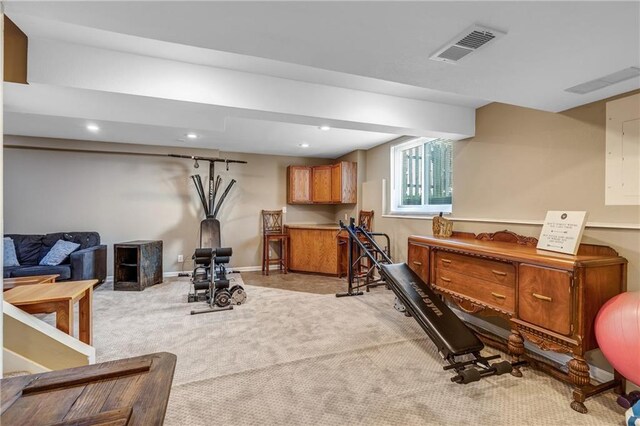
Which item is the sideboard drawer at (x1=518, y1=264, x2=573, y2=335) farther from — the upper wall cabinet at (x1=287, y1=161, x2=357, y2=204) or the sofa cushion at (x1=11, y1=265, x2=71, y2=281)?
the sofa cushion at (x1=11, y1=265, x2=71, y2=281)

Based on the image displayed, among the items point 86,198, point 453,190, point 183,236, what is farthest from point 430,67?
point 86,198

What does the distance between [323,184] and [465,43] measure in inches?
172

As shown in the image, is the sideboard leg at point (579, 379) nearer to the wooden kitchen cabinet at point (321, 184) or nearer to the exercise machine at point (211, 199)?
the wooden kitchen cabinet at point (321, 184)

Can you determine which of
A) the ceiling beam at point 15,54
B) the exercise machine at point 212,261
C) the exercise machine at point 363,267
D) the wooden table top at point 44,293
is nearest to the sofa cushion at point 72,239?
the exercise machine at point 212,261

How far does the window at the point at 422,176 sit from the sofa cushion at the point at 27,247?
210 inches

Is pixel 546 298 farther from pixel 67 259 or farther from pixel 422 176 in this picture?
pixel 67 259

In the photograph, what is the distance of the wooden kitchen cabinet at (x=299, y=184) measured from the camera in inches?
234

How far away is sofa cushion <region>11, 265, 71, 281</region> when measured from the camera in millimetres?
3611

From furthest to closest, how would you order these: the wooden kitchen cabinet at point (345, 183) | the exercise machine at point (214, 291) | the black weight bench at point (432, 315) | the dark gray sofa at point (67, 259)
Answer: the wooden kitchen cabinet at point (345, 183) → the dark gray sofa at point (67, 259) → the exercise machine at point (214, 291) → the black weight bench at point (432, 315)

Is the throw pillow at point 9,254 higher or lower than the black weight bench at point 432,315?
higher

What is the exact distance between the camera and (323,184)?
19.2 ft

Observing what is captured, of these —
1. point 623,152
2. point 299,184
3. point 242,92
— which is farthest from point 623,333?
point 299,184

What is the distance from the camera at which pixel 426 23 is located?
1.40 m

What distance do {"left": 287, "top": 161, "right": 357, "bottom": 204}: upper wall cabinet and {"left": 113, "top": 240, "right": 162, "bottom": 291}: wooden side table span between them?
2726mm
